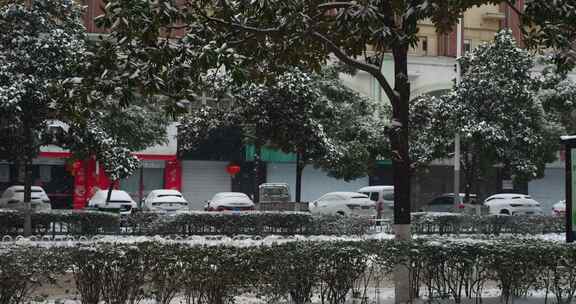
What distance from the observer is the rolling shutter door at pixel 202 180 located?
40.0m

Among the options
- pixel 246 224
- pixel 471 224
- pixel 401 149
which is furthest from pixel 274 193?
pixel 401 149

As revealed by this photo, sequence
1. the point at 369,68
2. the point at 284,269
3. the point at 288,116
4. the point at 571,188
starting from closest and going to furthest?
the point at 284,269 < the point at 369,68 < the point at 571,188 < the point at 288,116

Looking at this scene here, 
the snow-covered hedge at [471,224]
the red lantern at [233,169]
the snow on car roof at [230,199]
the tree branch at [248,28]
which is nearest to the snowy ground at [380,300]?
the tree branch at [248,28]

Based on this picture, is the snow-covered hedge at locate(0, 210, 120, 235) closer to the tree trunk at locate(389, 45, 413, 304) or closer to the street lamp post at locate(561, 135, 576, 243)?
the tree trunk at locate(389, 45, 413, 304)

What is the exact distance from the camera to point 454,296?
9281 mm

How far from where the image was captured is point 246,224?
2114cm

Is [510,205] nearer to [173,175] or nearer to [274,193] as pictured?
[274,193]

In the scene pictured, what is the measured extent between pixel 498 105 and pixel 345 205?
8070 mm

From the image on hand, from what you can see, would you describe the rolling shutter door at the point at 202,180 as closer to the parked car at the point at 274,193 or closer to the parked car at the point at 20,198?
the parked car at the point at 20,198

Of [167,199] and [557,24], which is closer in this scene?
[557,24]

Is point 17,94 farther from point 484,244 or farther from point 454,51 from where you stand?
point 454,51

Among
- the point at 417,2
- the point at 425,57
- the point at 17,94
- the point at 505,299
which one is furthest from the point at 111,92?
the point at 425,57

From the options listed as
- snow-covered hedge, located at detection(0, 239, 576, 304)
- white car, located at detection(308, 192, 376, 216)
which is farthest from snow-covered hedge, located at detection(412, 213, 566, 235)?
snow-covered hedge, located at detection(0, 239, 576, 304)

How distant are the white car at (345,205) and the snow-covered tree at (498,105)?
5399mm
